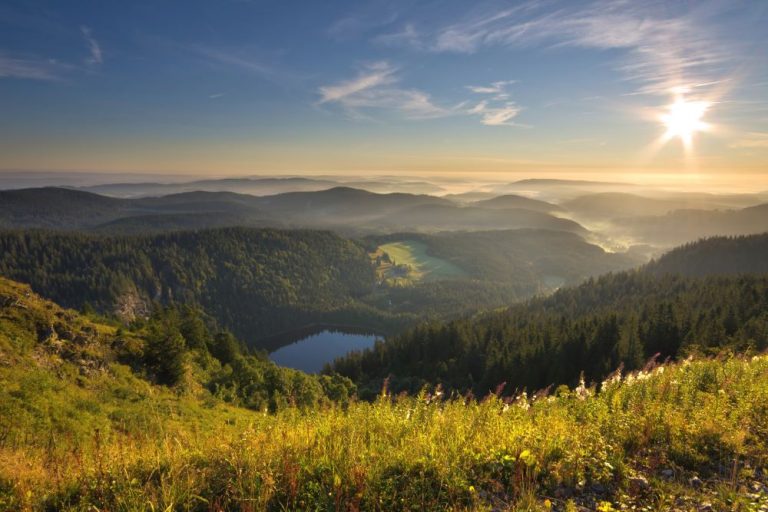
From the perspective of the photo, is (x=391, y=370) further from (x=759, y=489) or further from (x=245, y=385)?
(x=759, y=489)

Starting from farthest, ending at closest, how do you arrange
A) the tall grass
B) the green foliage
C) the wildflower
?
1. the green foliage
2. the wildflower
3. the tall grass

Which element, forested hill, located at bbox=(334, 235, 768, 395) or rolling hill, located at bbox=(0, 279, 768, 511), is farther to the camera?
forested hill, located at bbox=(334, 235, 768, 395)

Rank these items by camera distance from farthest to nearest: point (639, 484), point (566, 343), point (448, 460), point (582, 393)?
point (566, 343), point (582, 393), point (448, 460), point (639, 484)

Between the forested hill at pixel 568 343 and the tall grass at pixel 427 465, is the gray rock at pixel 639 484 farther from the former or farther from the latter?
the forested hill at pixel 568 343

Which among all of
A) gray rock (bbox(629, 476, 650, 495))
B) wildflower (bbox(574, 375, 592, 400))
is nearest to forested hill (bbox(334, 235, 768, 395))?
wildflower (bbox(574, 375, 592, 400))

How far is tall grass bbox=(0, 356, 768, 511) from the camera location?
5.63 m

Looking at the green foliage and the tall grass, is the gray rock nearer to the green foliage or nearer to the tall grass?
the tall grass

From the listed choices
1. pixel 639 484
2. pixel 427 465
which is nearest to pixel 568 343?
pixel 639 484

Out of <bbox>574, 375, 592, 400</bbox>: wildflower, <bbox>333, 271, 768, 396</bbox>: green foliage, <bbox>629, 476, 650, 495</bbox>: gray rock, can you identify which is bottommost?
<bbox>333, 271, 768, 396</bbox>: green foliage

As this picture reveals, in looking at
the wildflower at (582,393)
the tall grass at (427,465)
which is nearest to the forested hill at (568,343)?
the wildflower at (582,393)

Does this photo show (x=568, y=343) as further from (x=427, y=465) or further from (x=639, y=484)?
(x=427, y=465)

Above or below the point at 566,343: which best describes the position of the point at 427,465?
above

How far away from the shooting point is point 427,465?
6324mm

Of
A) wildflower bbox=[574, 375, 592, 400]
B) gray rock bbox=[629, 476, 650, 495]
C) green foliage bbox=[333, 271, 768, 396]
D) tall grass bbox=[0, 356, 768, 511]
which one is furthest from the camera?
green foliage bbox=[333, 271, 768, 396]
